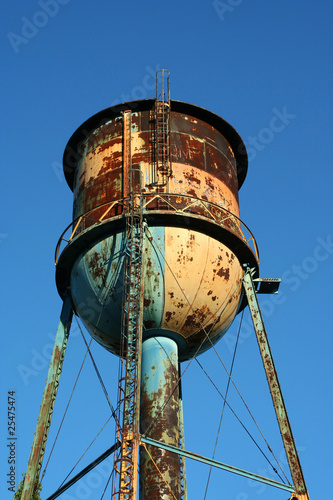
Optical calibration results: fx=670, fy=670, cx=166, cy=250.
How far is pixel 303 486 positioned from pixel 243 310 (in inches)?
193

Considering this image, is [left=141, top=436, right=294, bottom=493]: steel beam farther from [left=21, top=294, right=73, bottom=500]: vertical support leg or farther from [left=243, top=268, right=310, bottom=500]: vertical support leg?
[left=21, top=294, right=73, bottom=500]: vertical support leg

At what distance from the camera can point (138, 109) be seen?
15.5m

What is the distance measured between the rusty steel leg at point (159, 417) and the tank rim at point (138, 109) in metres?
5.28

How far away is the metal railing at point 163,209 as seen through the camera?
13.9m

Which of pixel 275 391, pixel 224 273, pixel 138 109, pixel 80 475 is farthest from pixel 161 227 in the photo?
pixel 80 475

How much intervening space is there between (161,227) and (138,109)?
333 cm

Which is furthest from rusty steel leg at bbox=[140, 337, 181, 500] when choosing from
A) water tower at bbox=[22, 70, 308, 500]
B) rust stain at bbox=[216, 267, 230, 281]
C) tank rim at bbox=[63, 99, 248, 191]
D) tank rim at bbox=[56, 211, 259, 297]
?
tank rim at bbox=[63, 99, 248, 191]

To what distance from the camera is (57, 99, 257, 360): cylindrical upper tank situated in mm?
13500

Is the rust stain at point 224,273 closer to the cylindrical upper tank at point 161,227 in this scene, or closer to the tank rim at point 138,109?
the cylindrical upper tank at point 161,227

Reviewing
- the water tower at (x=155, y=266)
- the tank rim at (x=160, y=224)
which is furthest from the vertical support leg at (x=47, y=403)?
the tank rim at (x=160, y=224)

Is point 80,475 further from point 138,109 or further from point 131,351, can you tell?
point 138,109

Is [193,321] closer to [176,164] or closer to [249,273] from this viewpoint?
[249,273]

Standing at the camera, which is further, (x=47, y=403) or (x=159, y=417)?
(x=47, y=403)

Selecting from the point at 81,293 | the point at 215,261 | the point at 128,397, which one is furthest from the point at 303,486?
the point at 81,293
